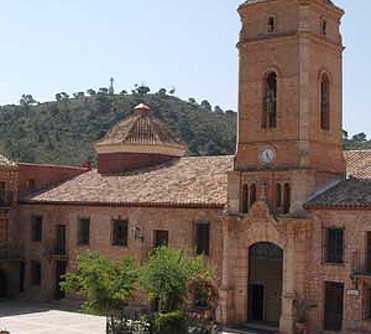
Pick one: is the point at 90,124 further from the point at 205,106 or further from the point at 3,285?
the point at 3,285

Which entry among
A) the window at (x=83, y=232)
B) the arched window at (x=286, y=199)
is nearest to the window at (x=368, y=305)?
the arched window at (x=286, y=199)

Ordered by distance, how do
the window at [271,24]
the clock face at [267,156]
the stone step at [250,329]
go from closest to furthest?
1. the stone step at [250,329]
2. the clock face at [267,156]
3. the window at [271,24]

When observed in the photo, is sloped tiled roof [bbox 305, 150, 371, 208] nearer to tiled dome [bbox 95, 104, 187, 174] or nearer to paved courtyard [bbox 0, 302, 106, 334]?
paved courtyard [bbox 0, 302, 106, 334]

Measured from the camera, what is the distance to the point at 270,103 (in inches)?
1258

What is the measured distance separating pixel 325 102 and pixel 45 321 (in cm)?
1609

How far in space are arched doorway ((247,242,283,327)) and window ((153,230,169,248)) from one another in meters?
5.18

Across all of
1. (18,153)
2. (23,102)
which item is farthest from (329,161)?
(23,102)

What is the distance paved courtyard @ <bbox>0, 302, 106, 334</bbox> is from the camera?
31.7 m

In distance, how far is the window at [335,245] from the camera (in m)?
29.2

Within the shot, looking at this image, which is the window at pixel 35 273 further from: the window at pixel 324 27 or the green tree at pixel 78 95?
the green tree at pixel 78 95

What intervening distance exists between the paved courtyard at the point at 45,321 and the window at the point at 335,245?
9.93 m

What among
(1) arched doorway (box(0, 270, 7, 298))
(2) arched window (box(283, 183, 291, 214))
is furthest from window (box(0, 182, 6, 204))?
(2) arched window (box(283, 183, 291, 214))

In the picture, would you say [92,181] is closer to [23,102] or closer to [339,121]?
[339,121]

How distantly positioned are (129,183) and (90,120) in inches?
2033
